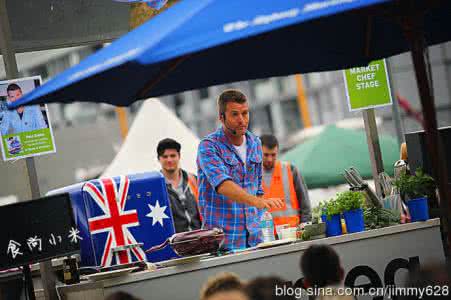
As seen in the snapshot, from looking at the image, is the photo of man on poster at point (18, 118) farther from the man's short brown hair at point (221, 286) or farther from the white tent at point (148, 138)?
the white tent at point (148, 138)

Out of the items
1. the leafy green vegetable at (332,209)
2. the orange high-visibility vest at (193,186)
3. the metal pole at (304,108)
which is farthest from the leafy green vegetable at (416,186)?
the metal pole at (304,108)

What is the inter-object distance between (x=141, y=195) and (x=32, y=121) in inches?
38.4

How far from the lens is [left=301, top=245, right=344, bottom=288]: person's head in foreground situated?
440 cm

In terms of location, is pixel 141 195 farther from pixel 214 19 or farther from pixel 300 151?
pixel 300 151

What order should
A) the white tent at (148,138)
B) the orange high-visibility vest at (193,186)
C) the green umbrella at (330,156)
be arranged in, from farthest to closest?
1. the green umbrella at (330,156)
2. the white tent at (148,138)
3. the orange high-visibility vest at (193,186)

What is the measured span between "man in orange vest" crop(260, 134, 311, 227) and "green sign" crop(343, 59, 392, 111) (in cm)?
178

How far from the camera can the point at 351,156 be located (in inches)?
591

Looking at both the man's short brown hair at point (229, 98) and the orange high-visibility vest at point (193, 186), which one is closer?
the man's short brown hair at point (229, 98)

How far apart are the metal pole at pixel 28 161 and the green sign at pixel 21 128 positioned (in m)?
0.09

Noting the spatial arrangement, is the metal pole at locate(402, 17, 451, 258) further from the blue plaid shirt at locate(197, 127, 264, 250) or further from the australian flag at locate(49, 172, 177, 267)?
the australian flag at locate(49, 172, 177, 267)

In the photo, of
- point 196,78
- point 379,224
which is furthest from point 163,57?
point 379,224

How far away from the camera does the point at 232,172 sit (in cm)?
626

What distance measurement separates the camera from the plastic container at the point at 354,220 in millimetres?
6141

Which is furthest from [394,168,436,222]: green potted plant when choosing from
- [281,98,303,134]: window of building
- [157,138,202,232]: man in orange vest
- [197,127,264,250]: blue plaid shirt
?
[281,98,303,134]: window of building
